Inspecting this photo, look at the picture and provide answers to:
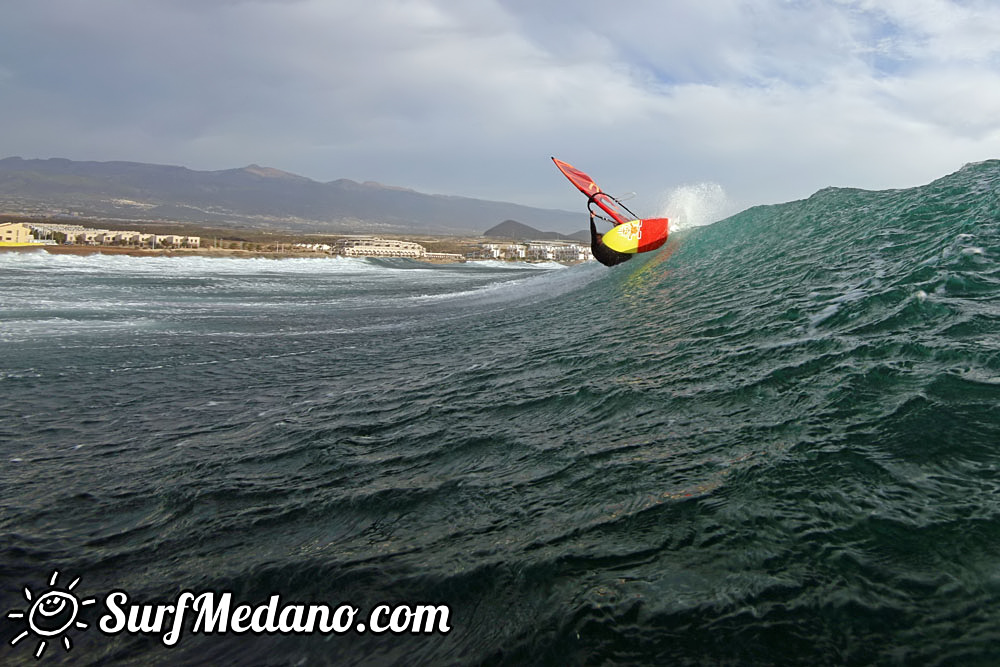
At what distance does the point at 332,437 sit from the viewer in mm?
7520

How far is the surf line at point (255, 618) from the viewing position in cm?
369

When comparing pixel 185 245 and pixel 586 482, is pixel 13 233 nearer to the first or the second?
pixel 185 245

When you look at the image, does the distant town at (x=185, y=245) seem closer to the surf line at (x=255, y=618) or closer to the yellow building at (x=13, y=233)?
the yellow building at (x=13, y=233)

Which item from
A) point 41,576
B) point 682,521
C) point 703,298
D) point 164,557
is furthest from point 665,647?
point 703,298

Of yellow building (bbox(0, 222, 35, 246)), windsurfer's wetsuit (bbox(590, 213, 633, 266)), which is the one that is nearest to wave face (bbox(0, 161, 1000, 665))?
windsurfer's wetsuit (bbox(590, 213, 633, 266))

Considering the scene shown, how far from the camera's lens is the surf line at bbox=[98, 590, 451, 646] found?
369 centimetres

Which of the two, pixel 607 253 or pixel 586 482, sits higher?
pixel 607 253

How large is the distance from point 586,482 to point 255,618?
293 centimetres

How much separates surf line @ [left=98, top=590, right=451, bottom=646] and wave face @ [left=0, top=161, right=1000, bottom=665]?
0.33 feet

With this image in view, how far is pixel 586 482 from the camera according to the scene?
17.4ft

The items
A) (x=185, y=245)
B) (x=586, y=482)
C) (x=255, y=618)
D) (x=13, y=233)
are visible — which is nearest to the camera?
(x=255, y=618)

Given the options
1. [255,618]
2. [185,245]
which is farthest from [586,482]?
[185,245]

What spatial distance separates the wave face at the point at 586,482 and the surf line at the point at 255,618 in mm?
101

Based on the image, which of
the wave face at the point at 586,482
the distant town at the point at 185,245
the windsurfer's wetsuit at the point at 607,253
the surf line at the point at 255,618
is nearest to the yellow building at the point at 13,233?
the distant town at the point at 185,245
